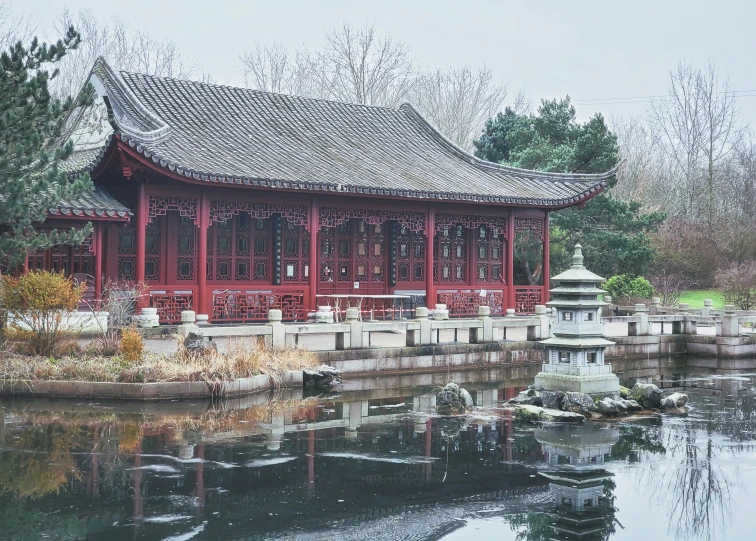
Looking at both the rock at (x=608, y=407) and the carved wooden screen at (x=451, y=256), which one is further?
the carved wooden screen at (x=451, y=256)

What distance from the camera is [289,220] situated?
21125 millimetres

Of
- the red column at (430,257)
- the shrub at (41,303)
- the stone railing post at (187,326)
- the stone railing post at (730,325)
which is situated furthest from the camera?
the red column at (430,257)

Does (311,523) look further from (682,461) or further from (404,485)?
(682,461)

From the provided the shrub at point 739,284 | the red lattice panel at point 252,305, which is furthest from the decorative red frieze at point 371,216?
the shrub at point 739,284

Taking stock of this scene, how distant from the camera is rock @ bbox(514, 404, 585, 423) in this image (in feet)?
43.3

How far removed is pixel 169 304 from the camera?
1942cm

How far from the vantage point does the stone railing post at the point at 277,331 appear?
54.4ft

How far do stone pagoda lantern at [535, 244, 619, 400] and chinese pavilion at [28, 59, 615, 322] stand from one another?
7458 millimetres

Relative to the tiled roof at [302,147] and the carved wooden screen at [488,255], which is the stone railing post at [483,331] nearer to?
the tiled roof at [302,147]

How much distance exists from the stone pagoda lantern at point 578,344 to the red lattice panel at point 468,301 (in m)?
9.29

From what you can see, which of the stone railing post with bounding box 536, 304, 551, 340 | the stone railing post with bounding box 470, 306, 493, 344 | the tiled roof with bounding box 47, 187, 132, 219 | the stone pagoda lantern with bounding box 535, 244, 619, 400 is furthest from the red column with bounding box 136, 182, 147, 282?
the stone pagoda lantern with bounding box 535, 244, 619, 400

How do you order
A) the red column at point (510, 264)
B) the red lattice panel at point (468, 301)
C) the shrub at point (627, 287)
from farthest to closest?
the shrub at point (627, 287) → the red column at point (510, 264) → the red lattice panel at point (468, 301)

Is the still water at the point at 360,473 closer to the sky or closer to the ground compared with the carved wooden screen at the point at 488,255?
closer to the ground

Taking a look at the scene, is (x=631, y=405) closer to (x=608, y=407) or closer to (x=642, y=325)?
(x=608, y=407)
